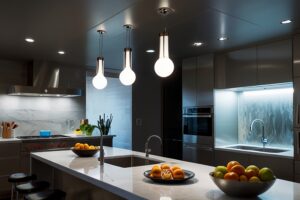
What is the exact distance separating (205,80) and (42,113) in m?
3.11

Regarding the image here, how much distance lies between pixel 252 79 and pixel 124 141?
3.54m

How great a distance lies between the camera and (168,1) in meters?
2.35

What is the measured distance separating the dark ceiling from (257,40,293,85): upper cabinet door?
6.3 inches

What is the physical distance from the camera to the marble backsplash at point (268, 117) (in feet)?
13.1

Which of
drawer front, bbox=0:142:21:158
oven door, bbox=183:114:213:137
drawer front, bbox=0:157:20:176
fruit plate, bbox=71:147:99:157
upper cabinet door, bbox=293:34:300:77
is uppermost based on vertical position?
upper cabinet door, bbox=293:34:300:77

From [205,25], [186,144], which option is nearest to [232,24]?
[205,25]

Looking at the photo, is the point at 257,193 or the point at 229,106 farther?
the point at 229,106

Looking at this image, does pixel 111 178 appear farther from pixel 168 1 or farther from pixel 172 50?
pixel 172 50

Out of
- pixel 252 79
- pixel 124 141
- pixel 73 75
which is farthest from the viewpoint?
pixel 124 141

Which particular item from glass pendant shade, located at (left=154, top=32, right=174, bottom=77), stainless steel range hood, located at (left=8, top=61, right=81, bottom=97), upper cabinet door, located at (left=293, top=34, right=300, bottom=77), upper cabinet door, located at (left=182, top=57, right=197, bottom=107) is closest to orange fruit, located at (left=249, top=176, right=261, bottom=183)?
glass pendant shade, located at (left=154, top=32, right=174, bottom=77)

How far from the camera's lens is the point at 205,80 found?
176 inches

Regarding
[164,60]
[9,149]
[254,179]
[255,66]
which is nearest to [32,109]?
[9,149]

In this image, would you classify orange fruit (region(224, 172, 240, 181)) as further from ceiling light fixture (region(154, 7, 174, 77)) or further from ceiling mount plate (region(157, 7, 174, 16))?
ceiling mount plate (region(157, 7, 174, 16))

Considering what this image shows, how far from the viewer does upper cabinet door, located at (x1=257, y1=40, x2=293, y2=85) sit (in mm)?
3473
